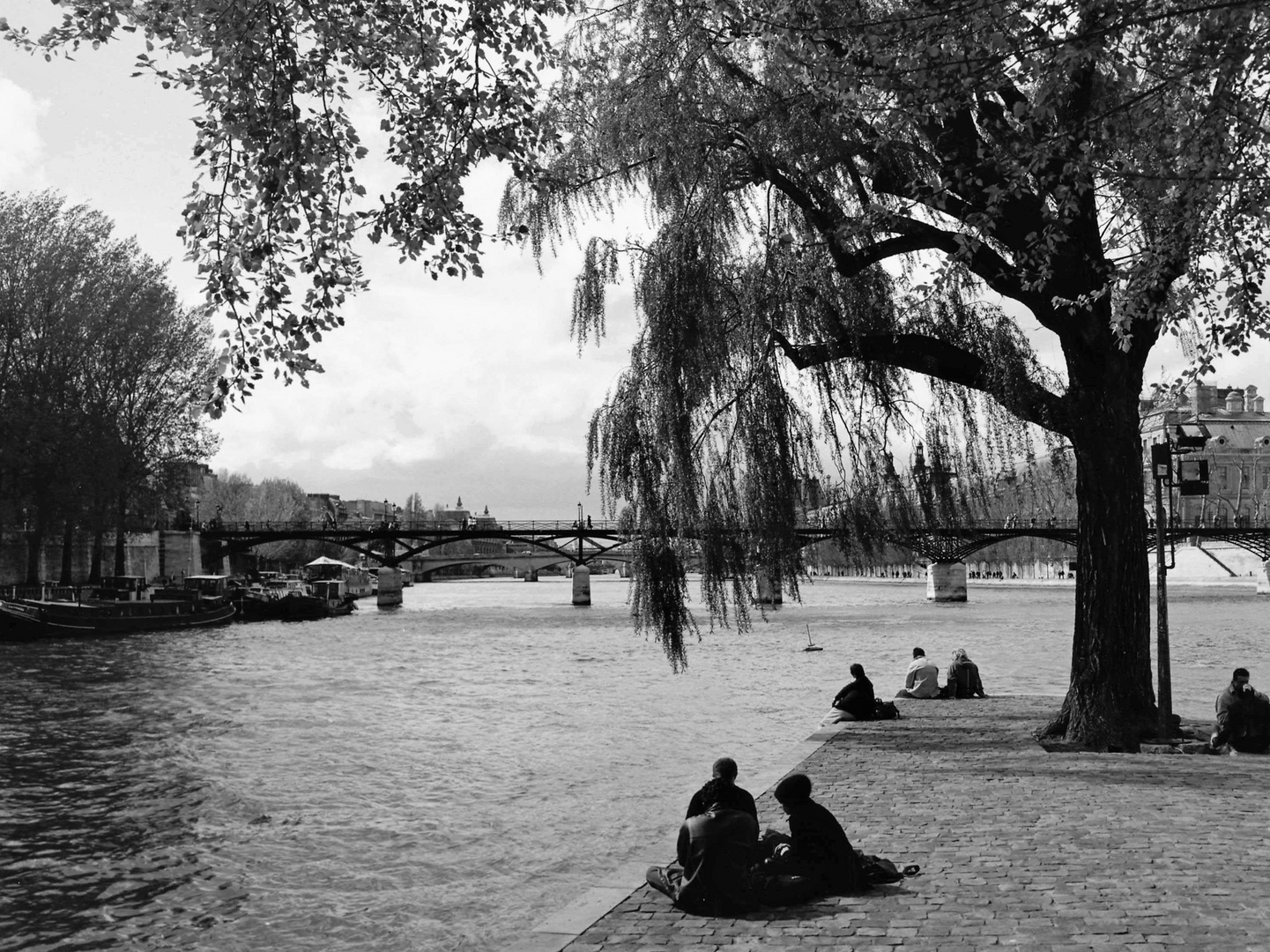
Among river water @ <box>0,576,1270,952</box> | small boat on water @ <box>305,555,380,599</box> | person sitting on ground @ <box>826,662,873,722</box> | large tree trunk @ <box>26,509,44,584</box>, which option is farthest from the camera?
small boat on water @ <box>305,555,380,599</box>

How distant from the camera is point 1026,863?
8.98m

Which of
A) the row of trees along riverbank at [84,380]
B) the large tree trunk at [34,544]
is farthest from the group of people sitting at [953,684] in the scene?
the large tree trunk at [34,544]

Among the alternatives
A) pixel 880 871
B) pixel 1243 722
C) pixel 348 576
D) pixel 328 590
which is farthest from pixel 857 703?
pixel 348 576

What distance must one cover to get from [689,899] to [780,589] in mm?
7097

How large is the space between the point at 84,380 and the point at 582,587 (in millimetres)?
49324

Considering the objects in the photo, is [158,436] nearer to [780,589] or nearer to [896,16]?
[780,589]

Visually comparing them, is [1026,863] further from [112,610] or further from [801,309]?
[112,610]

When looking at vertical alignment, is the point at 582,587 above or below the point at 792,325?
below

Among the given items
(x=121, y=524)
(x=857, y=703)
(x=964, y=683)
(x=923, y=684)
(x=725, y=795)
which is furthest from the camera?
(x=121, y=524)

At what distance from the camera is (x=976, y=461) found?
14.5 meters

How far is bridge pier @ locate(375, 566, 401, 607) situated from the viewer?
307ft

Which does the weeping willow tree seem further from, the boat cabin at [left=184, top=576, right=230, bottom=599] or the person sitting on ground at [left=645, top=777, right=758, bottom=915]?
the boat cabin at [left=184, top=576, right=230, bottom=599]

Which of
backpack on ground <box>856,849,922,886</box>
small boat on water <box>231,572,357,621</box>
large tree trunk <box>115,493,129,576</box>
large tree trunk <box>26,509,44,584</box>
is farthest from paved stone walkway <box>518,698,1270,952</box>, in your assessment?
small boat on water <box>231,572,357,621</box>


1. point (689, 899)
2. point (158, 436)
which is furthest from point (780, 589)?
point (158, 436)
